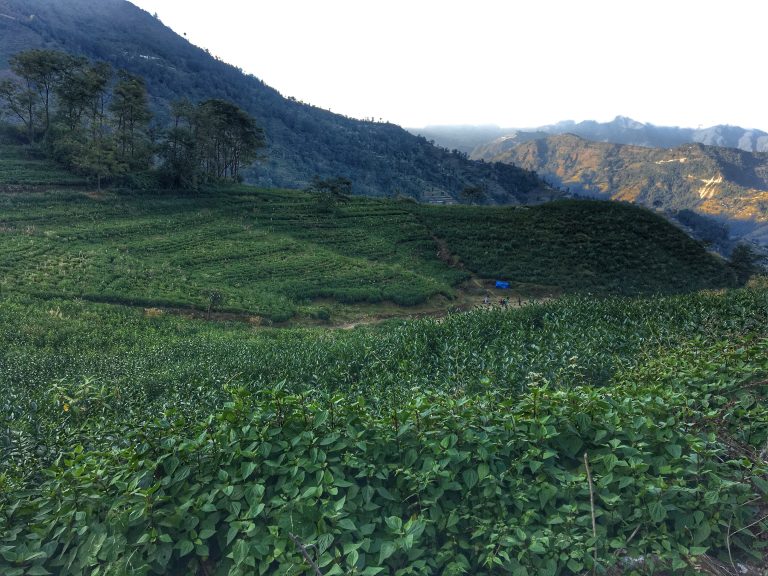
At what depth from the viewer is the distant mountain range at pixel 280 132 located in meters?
138

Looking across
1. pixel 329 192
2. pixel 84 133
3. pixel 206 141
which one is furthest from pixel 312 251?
pixel 84 133

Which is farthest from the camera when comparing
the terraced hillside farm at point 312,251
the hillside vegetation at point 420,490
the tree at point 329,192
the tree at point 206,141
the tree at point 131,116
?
the tree at point 329,192

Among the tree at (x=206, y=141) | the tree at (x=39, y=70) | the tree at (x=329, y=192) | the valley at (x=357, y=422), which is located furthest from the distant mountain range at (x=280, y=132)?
the valley at (x=357, y=422)

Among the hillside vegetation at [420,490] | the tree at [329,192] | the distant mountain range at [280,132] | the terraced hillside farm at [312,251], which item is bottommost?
the terraced hillside farm at [312,251]

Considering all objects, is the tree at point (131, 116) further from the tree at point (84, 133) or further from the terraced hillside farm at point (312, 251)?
the terraced hillside farm at point (312, 251)

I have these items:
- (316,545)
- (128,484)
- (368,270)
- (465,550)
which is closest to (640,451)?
(465,550)

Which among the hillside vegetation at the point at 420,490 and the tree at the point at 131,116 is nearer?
the hillside vegetation at the point at 420,490

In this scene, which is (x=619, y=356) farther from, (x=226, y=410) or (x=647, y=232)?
(x=647, y=232)

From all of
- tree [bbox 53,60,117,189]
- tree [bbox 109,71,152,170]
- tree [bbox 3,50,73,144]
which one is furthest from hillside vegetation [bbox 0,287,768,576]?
tree [bbox 3,50,73,144]

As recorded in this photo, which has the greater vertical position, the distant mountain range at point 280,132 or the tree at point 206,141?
the distant mountain range at point 280,132

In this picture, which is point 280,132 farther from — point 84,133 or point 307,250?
point 307,250

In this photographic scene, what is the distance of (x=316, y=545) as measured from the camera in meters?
2.66

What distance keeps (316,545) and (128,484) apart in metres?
1.42

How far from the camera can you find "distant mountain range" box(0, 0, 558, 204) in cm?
13812
